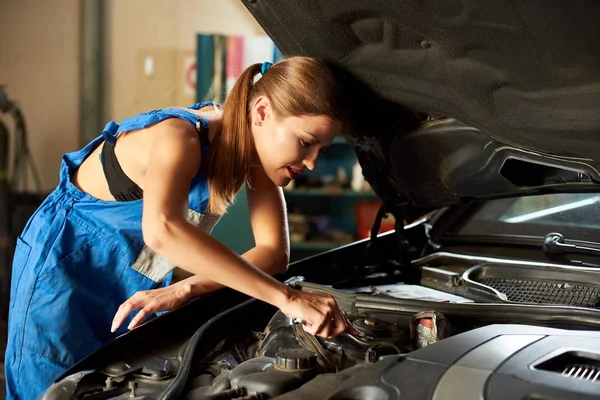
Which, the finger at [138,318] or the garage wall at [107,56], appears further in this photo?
Result: the garage wall at [107,56]

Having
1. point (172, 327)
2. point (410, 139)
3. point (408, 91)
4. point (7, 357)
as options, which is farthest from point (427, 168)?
point (7, 357)

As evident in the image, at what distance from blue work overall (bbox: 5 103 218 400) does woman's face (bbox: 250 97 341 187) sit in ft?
0.45

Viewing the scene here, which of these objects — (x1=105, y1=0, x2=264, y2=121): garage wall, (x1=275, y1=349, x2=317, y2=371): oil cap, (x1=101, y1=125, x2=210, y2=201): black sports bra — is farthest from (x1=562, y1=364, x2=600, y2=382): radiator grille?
(x1=105, y1=0, x2=264, y2=121): garage wall

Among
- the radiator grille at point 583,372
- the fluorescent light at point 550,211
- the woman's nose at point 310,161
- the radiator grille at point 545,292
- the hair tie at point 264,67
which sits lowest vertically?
the radiator grille at point 545,292

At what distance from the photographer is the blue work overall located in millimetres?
1554

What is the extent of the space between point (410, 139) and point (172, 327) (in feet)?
2.48

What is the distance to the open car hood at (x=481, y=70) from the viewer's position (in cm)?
111

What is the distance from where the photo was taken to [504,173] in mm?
1682

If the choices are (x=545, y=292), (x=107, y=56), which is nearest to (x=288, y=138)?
(x=545, y=292)

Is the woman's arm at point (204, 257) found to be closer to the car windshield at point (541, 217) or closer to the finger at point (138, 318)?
the finger at point (138, 318)

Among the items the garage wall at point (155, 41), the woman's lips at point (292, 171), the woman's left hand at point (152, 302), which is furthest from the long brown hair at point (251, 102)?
the garage wall at point (155, 41)

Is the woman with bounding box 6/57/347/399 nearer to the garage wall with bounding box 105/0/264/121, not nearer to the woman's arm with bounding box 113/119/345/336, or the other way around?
the woman's arm with bounding box 113/119/345/336

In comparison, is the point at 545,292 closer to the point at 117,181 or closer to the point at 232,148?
the point at 232,148

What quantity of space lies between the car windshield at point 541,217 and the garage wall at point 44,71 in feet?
11.8
